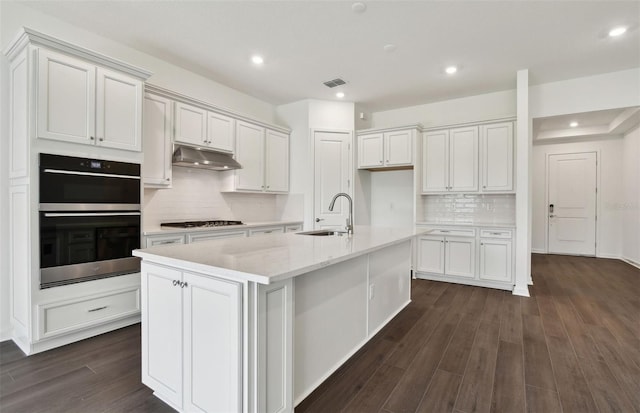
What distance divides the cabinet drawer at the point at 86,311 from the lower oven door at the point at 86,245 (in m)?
0.19

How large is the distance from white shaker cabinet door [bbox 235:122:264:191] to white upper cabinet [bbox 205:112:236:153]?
11 centimetres

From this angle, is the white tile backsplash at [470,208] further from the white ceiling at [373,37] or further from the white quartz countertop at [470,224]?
the white ceiling at [373,37]

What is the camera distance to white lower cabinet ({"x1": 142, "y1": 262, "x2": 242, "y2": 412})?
1.39 m

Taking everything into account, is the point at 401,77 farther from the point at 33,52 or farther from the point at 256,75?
the point at 33,52

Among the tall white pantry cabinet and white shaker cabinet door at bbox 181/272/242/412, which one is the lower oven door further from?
white shaker cabinet door at bbox 181/272/242/412

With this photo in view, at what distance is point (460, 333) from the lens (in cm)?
281

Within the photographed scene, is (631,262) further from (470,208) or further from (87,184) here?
(87,184)

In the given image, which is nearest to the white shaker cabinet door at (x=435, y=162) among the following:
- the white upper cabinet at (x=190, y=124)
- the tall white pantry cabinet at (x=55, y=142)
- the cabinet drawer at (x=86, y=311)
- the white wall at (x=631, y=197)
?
the white upper cabinet at (x=190, y=124)

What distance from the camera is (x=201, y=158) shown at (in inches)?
145

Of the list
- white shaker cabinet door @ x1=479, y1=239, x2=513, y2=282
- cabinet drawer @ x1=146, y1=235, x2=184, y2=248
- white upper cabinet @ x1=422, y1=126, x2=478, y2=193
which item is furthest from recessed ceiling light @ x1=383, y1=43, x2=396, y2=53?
cabinet drawer @ x1=146, y1=235, x2=184, y2=248

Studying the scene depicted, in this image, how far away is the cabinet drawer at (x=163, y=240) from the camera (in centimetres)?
308

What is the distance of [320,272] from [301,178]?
3.34 m

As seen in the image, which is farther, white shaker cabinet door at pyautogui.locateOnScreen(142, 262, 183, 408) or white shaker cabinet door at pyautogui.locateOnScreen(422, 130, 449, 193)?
white shaker cabinet door at pyautogui.locateOnScreen(422, 130, 449, 193)

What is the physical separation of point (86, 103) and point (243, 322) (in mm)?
2455
